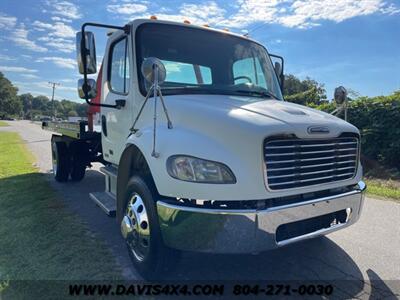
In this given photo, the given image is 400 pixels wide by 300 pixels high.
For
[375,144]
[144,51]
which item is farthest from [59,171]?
[375,144]

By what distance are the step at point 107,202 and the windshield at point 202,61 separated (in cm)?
138

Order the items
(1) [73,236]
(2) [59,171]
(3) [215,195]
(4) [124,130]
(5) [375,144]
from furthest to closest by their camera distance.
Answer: (5) [375,144] → (2) [59,171] → (1) [73,236] → (4) [124,130] → (3) [215,195]

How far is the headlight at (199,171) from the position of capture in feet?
9.70

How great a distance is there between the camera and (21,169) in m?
10.6

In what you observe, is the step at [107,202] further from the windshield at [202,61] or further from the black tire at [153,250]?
the windshield at [202,61]

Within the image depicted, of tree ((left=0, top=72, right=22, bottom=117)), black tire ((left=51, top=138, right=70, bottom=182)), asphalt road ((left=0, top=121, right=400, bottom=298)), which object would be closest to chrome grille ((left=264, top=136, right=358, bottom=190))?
asphalt road ((left=0, top=121, right=400, bottom=298))

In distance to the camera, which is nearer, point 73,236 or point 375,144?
point 73,236

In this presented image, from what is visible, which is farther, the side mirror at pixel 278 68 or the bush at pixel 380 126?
the bush at pixel 380 126

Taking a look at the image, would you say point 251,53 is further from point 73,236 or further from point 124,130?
point 73,236

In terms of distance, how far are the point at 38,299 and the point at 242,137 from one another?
7.39ft

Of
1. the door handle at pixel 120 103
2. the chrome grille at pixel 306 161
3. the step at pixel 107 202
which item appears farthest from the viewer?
the door handle at pixel 120 103

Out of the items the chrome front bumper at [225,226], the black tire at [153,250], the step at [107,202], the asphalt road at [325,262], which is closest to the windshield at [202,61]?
the black tire at [153,250]

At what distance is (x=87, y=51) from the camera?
404 cm

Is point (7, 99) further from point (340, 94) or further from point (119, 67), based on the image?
point (340, 94)
